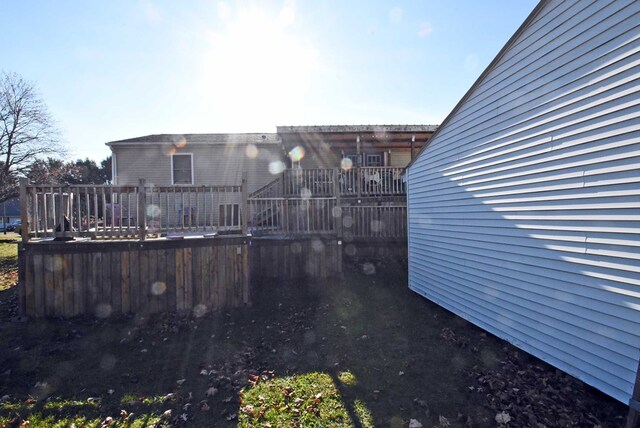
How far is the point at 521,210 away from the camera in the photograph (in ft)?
13.9

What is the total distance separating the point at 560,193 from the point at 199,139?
13386mm

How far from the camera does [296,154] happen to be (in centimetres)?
1399

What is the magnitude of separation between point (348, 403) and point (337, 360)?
97 cm

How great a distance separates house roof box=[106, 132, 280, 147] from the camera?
13344 millimetres

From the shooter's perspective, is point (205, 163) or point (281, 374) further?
point (205, 163)

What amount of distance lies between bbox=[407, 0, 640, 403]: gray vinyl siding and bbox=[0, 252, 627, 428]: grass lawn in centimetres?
55

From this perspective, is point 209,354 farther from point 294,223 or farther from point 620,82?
point 620,82

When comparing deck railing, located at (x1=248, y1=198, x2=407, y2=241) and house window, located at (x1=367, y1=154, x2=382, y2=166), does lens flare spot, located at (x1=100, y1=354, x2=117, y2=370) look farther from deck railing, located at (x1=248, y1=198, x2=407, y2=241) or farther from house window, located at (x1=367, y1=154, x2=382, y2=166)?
house window, located at (x1=367, y1=154, x2=382, y2=166)

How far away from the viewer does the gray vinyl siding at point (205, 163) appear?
44.6ft

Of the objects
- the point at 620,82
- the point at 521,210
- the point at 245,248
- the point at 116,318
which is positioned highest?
the point at 620,82

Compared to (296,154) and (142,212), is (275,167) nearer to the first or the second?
(296,154)

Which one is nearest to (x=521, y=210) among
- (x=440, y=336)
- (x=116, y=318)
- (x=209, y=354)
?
(x=440, y=336)

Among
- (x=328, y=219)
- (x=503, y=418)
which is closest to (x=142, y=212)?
(x=328, y=219)

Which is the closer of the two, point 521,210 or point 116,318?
point 521,210
